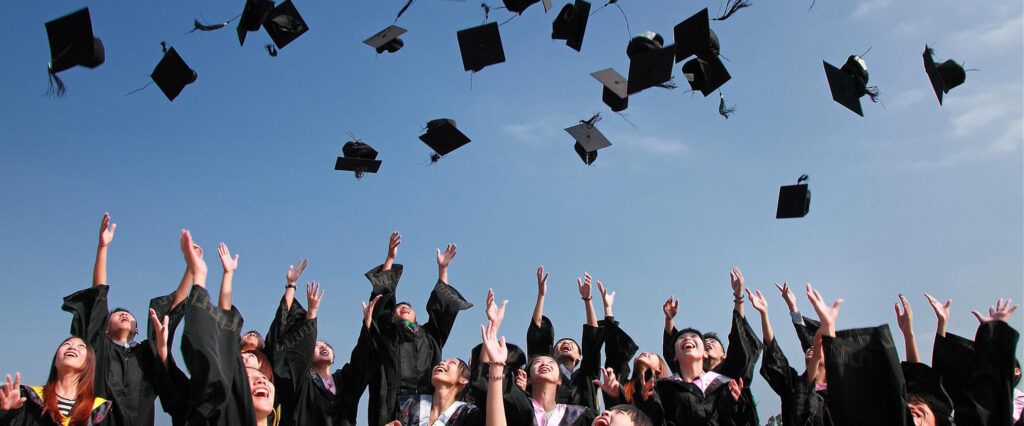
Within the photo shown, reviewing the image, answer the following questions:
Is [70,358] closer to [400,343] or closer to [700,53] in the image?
[400,343]

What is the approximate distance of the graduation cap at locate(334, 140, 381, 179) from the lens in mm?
6633

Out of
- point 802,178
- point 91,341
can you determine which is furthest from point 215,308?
point 802,178

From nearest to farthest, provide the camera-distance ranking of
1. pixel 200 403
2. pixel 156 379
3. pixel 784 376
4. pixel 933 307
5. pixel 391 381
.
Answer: pixel 200 403
pixel 156 379
pixel 933 307
pixel 784 376
pixel 391 381

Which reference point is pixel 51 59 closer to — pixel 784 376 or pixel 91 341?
pixel 91 341

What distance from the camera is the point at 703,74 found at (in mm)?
6121

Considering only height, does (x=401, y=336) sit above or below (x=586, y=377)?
above

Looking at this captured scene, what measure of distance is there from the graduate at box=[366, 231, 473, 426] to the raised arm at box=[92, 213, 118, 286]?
1694 mm

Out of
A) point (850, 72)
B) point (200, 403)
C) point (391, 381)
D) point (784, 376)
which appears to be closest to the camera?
point (200, 403)

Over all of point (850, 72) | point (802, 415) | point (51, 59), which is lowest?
point (802, 415)

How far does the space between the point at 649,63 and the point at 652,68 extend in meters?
0.05

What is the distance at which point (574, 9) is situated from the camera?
240 inches

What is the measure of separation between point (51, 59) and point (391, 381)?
10.4 ft

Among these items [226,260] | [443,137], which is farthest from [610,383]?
[443,137]

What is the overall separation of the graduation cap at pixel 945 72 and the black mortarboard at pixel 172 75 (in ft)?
18.5
